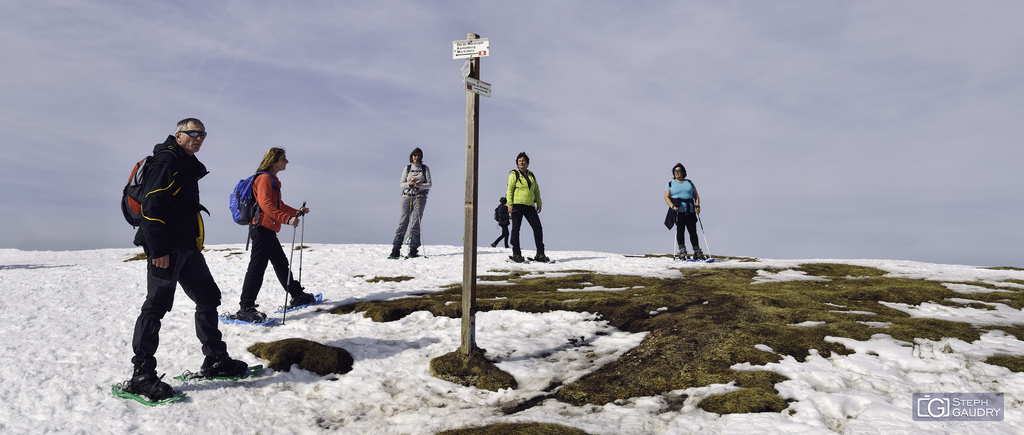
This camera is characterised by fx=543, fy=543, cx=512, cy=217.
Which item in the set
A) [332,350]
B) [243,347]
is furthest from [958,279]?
[243,347]

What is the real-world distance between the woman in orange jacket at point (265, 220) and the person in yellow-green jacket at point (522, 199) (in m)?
7.60

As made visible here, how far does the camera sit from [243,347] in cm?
736

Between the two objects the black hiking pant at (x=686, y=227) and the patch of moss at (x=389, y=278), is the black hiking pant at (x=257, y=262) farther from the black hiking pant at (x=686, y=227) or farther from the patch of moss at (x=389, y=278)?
the black hiking pant at (x=686, y=227)

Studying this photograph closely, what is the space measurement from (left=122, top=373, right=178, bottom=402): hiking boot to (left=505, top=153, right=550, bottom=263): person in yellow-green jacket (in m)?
10.9

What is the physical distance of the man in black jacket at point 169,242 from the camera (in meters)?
5.49

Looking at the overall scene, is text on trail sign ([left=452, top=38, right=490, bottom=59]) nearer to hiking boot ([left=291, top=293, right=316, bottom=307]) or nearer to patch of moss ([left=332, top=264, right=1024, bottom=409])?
patch of moss ([left=332, top=264, right=1024, bottom=409])

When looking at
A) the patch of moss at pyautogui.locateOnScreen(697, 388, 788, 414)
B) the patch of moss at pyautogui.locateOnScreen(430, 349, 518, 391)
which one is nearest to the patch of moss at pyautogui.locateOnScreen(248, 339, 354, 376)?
the patch of moss at pyautogui.locateOnScreen(430, 349, 518, 391)

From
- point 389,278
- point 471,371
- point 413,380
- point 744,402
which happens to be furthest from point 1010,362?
point 389,278

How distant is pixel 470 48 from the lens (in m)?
6.77

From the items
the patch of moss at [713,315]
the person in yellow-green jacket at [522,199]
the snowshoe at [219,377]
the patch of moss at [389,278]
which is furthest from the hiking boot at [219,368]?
the person in yellow-green jacket at [522,199]

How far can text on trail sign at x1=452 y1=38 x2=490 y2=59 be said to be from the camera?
22.2ft

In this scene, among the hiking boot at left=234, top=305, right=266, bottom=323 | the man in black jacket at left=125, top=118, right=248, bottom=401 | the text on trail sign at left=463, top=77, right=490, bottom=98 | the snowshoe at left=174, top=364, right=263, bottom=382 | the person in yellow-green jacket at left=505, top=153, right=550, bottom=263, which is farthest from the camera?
the person in yellow-green jacket at left=505, top=153, right=550, bottom=263

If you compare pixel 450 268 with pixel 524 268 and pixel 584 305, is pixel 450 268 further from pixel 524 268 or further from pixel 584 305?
pixel 584 305

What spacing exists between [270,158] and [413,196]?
804 cm
